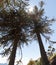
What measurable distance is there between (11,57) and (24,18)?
6004mm

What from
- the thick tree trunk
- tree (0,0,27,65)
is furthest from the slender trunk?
the thick tree trunk

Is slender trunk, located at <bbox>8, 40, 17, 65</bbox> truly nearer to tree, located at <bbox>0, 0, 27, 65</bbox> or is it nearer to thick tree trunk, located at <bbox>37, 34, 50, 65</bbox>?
tree, located at <bbox>0, 0, 27, 65</bbox>

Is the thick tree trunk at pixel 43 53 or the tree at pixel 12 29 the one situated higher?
the tree at pixel 12 29

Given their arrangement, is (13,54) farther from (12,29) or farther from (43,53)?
(43,53)

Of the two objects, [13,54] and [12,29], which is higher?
[12,29]

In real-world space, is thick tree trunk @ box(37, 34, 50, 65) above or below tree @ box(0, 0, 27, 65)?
below

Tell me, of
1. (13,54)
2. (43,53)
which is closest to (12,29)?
(13,54)

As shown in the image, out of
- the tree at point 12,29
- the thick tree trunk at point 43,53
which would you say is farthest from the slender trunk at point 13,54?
the thick tree trunk at point 43,53

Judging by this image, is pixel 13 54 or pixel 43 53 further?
pixel 43 53

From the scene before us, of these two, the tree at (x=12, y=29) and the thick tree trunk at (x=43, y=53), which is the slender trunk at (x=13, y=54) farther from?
the thick tree trunk at (x=43, y=53)

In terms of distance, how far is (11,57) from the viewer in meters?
28.2

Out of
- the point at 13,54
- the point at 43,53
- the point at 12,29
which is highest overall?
the point at 12,29

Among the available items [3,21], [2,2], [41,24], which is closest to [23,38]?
[3,21]

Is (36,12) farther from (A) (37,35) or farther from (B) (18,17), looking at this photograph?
(B) (18,17)
